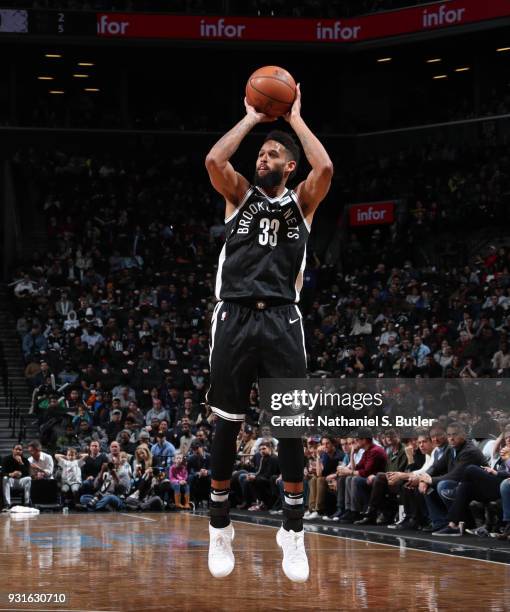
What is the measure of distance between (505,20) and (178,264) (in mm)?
9985

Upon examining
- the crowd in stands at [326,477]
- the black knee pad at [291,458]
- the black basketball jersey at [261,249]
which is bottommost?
the crowd in stands at [326,477]

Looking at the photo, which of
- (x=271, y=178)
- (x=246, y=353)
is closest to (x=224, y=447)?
(x=246, y=353)

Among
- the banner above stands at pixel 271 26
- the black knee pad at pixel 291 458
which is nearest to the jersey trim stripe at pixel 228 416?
the black knee pad at pixel 291 458

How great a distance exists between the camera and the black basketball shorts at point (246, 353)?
6895 mm

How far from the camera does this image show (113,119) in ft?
112

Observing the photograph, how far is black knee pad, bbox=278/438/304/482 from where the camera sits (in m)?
6.99

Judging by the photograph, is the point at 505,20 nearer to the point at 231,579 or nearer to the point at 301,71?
the point at 301,71

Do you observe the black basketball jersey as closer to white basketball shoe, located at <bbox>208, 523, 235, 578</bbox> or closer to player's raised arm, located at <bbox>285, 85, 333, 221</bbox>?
player's raised arm, located at <bbox>285, 85, 333, 221</bbox>

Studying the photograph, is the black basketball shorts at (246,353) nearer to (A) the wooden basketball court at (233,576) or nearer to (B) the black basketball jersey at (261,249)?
(B) the black basketball jersey at (261,249)

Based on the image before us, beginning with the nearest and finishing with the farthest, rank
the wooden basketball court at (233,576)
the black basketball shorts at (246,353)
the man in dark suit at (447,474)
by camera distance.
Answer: the black basketball shorts at (246,353)
the wooden basketball court at (233,576)
the man in dark suit at (447,474)

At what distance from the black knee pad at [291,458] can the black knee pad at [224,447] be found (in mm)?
291

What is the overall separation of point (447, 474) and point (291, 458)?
7113 mm

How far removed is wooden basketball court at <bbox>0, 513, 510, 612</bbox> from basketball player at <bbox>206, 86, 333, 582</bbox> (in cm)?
102

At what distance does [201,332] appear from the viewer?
85.2 ft
